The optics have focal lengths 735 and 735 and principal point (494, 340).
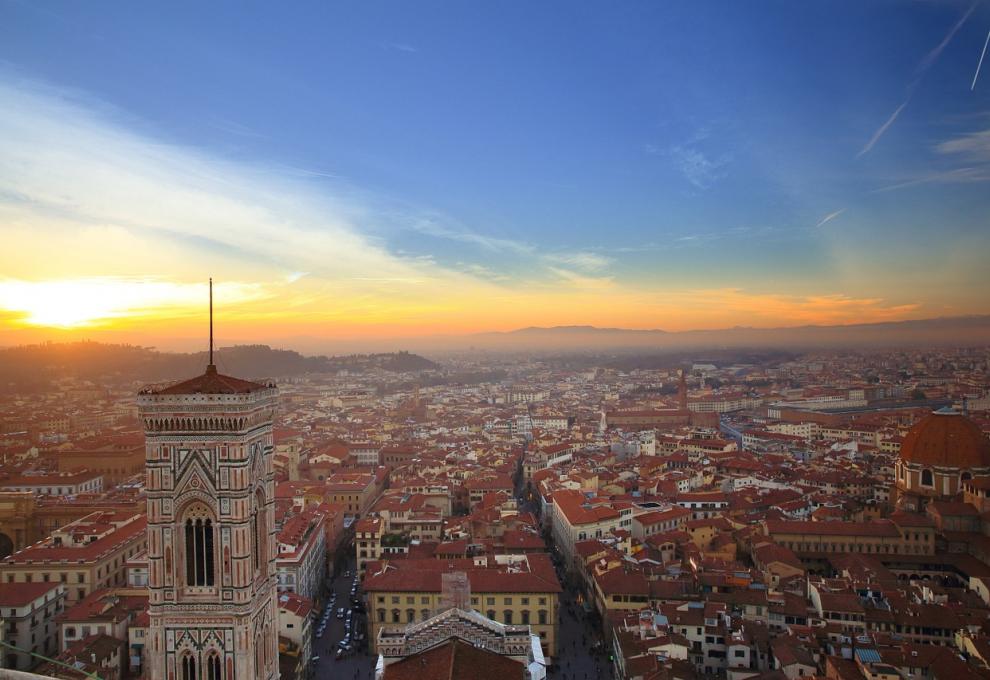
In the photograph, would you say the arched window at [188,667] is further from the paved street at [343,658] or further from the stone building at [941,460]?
the stone building at [941,460]

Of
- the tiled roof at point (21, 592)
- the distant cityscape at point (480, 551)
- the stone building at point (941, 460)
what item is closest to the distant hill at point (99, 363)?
the distant cityscape at point (480, 551)

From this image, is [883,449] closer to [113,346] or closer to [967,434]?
[967,434]

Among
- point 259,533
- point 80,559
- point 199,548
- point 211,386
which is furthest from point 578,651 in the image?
point 80,559

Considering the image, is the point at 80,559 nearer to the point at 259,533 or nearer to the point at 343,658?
the point at 343,658

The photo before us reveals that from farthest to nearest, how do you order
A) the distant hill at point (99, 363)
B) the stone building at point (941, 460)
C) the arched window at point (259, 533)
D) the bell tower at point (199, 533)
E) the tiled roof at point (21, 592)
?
the distant hill at point (99, 363) < the stone building at point (941, 460) < the tiled roof at point (21, 592) < the arched window at point (259, 533) < the bell tower at point (199, 533)

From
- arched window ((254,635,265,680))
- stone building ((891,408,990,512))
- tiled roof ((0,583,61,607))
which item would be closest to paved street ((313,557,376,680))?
tiled roof ((0,583,61,607))
